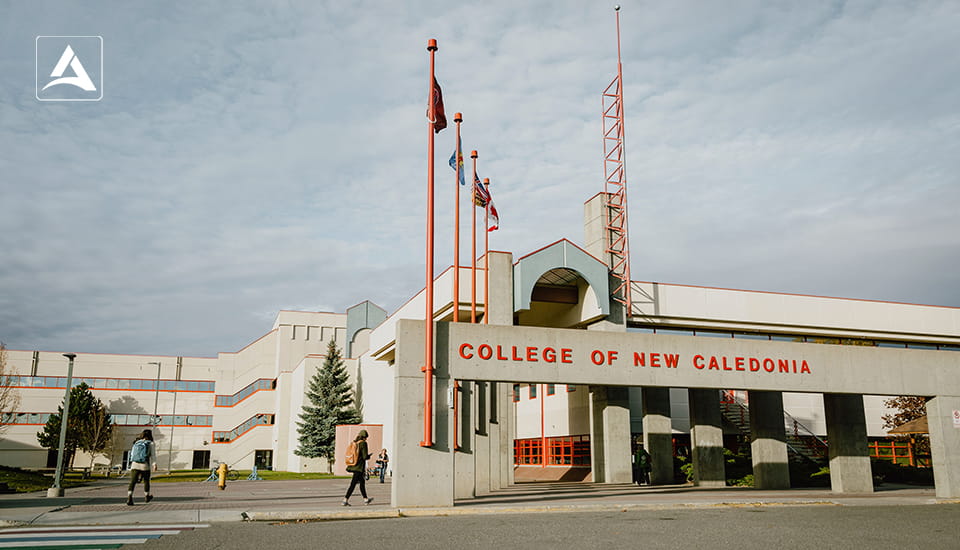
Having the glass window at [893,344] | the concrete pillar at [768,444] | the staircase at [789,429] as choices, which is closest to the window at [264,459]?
the staircase at [789,429]

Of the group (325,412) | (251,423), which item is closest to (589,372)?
(325,412)

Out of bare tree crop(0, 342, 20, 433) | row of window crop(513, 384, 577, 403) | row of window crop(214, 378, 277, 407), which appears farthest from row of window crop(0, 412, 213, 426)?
row of window crop(513, 384, 577, 403)

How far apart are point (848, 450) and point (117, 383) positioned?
68.4 meters

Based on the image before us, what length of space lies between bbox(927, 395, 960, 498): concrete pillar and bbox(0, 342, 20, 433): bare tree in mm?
48235

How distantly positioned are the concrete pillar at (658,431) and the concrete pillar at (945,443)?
33.8ft

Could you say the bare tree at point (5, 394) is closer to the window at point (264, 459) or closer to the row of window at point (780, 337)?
the window at point (264, 459)

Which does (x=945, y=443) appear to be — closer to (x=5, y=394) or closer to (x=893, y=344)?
(x=893, y=344)

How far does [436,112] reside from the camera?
20.4 metres

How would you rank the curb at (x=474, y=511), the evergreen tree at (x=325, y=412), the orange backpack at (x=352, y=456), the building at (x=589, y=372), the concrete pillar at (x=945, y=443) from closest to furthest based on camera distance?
the curb at (x=474, y=511) → the orange backpack at (x=352, y=456) → the building at (x=589, y=372) → the concrete pillar at (x=945, y=443) → the evergreen tree at (x=325, y=412)

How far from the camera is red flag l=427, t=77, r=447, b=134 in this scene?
20.1m

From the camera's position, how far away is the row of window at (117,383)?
231ft

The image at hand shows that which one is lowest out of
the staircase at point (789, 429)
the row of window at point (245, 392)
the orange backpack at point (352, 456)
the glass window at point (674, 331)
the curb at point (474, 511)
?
the curb at point (474, 511)

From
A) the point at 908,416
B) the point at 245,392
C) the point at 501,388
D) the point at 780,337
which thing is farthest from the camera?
the point at 245,392

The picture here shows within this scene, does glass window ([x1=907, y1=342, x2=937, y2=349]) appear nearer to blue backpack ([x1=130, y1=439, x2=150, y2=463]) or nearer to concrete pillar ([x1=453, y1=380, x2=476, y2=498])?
concrete pillar ([x1=453, y1=380, x2=476, y2=498])
